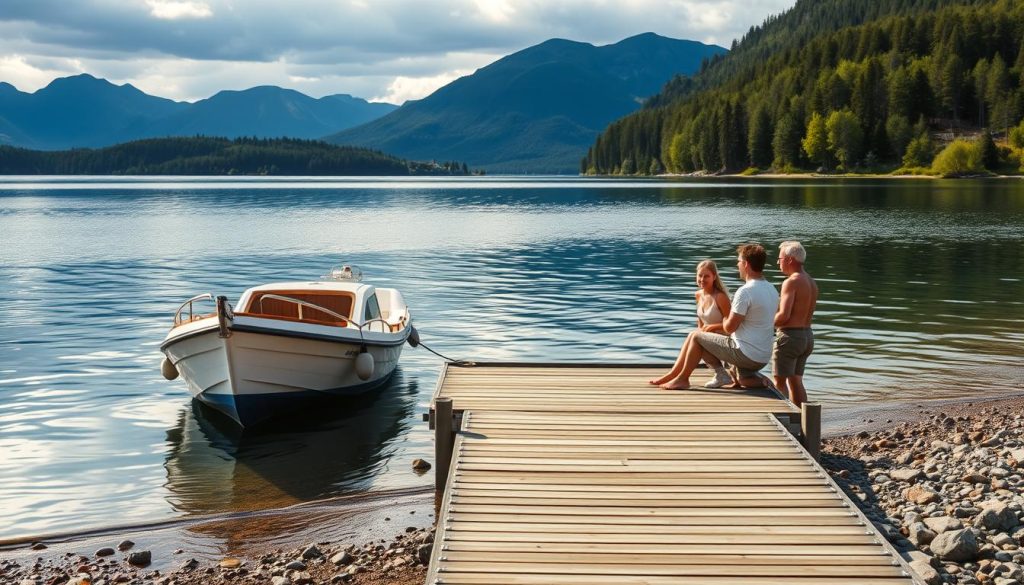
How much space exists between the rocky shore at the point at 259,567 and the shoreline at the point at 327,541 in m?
0.01

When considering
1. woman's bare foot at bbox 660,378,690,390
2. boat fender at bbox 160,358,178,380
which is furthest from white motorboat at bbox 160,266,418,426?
woman's bare foot at bbox 660,378,690,390

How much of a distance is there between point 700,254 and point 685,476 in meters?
38.3

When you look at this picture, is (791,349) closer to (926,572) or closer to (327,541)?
(926,572)

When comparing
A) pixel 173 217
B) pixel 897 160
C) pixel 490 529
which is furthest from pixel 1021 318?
pixel 897 160

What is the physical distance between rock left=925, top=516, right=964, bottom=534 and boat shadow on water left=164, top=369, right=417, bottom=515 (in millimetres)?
7186

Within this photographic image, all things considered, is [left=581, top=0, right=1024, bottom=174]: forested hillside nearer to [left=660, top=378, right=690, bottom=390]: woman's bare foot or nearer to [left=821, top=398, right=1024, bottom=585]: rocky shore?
[left=821, top=398, right=1024, bottom=585]: rocky shore

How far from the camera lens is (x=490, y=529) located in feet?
26.2

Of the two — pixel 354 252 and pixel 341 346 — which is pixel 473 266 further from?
pixel 341 346

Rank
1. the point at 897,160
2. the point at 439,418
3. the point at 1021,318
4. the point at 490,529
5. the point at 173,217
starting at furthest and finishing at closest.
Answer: the point at 897,160
the point at 173,217
the point at 1021,318
the point at 439,418
the point at 490,529

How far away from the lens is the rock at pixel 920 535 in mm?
9234

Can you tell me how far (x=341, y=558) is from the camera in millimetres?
9945

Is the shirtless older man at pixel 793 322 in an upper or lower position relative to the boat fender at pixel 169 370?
upper

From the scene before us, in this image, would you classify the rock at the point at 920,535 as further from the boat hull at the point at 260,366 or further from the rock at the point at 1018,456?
the boat hull at the point at 260,366

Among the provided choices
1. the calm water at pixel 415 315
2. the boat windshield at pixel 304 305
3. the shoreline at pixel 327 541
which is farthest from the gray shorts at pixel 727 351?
the boat windshield at pixel 304 305
